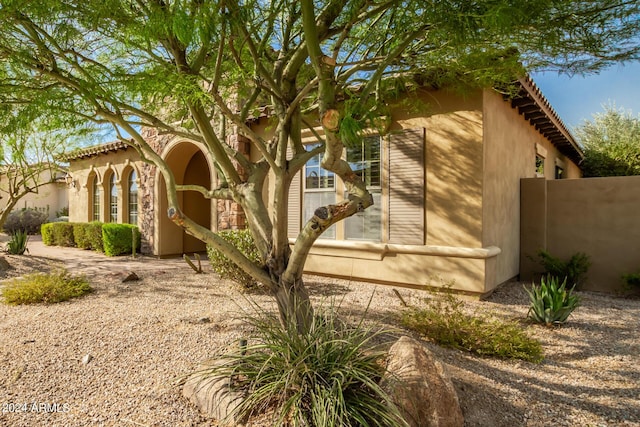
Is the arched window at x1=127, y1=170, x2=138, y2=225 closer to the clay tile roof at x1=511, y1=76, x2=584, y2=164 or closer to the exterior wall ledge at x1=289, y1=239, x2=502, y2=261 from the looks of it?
the exterior wall ledge at x1=289, y1=239, x2=502, y2=261

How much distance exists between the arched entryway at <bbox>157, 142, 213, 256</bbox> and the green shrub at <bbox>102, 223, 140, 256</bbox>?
3.55ft

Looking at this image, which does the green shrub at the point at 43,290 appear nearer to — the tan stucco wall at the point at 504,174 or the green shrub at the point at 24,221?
the tan stucco wall at the point at 504,174

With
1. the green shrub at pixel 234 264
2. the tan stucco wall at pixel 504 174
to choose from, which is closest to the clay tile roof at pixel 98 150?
the green shrub at pixel 234 264

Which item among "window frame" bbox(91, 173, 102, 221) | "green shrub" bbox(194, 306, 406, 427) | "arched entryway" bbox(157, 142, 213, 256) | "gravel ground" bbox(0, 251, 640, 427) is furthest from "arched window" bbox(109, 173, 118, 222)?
"green shrub" bbox(194, 306, 406, 427)

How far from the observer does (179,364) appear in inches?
135

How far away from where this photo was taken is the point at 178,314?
16.6 ft

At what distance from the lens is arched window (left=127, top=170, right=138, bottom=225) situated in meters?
12.7

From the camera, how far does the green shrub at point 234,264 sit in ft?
21.3

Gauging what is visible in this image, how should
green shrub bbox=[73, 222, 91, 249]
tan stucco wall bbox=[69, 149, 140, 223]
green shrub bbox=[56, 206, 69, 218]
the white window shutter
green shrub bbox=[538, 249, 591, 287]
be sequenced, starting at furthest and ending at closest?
1. green shrub bbox=[56, 206, 69, 218]
2. green shrub bbox=[73, 222, 91, 249]
3. tan stucco wall bbox=[69, 149, 140, 223]
4. green shrub bbox=[538, 249, 591, 287]
5. the white window shutter

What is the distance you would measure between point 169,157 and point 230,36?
8551 millimetres

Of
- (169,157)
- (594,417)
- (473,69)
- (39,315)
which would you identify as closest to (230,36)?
(473,69)

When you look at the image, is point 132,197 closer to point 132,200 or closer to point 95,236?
point 132,200

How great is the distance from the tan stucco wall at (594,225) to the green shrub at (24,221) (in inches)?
953

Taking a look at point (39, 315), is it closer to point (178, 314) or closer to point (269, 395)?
point (178, 314)
